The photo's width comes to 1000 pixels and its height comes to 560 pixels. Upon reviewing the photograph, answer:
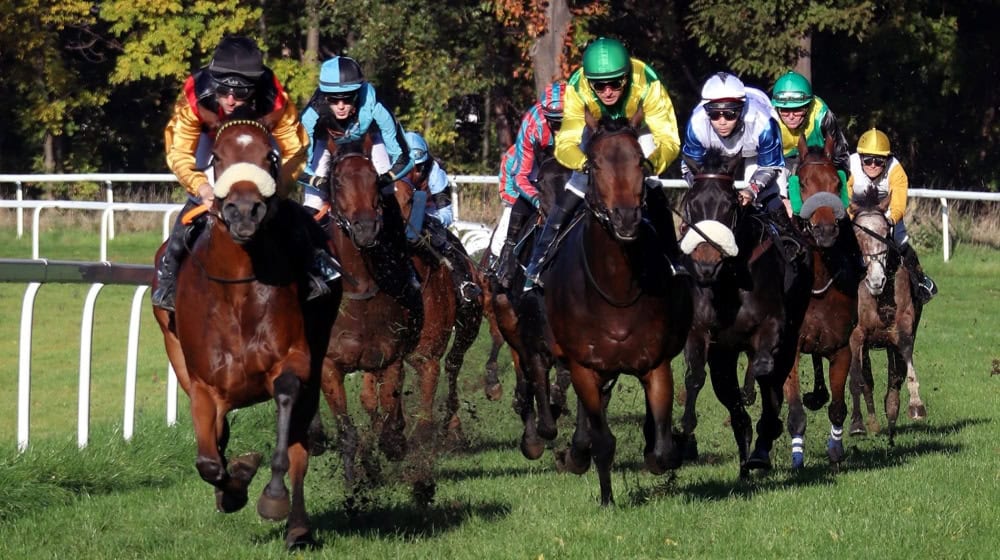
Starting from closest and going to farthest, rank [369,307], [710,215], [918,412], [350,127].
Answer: [710,215] < [369,307] < [350,127] < [918,412]

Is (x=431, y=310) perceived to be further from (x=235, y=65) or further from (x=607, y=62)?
(x=235, y=65)

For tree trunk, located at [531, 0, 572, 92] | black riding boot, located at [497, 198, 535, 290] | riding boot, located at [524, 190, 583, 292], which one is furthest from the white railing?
riding boot, located at [524, 190, 583, 292]

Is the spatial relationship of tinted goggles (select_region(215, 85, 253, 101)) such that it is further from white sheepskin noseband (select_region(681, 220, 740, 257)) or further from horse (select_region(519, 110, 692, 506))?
white sheepskin noseband (select_region(681, 220, 740, 257))

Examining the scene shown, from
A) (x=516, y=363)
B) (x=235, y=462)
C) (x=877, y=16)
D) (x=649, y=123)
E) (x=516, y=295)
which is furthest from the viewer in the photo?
(x=877, y=16)

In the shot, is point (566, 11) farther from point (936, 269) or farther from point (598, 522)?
point (598, 522)

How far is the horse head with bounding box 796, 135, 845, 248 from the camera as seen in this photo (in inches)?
409

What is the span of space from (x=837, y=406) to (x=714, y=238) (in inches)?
96.6

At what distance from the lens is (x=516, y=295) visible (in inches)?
432

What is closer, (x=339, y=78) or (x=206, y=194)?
(x=206, y=194)

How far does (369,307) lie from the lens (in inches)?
393

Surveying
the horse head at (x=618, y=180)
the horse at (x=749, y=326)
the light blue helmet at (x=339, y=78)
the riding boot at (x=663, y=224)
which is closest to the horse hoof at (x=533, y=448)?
the horse at (x=749, y=326)

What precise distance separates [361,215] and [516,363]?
3124 mm

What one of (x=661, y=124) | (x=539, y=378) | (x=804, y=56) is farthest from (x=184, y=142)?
(x=804, y=56)

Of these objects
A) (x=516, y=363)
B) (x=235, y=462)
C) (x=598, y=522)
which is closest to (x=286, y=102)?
(x=235, y=462)
